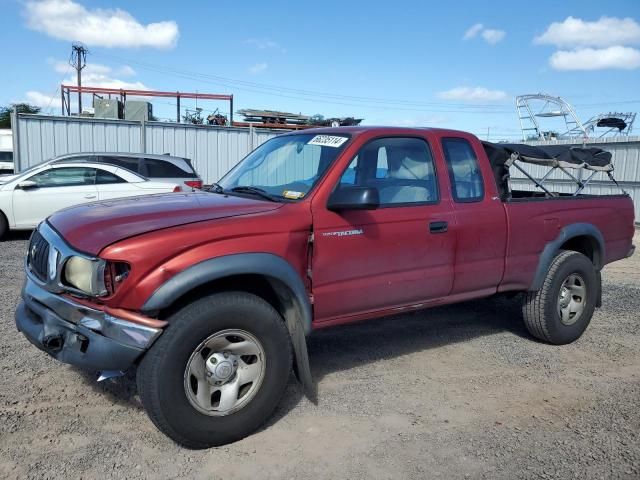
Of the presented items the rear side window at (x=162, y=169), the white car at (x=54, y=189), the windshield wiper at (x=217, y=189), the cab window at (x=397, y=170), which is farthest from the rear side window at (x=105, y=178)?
the cab window at (x=397, y=170)

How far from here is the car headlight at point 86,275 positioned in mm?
2875

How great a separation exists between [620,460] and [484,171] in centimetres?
231

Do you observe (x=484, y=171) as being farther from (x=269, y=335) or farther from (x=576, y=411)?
(x=269, y=335)

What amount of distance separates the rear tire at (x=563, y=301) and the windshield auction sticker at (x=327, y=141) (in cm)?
236

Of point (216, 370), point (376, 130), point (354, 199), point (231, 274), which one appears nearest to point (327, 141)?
point (376, 130)

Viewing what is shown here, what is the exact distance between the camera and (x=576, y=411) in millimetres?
3752

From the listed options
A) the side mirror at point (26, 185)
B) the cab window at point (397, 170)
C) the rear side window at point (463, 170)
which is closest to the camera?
the cab window at point (397, 170)

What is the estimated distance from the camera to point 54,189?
10.0 m

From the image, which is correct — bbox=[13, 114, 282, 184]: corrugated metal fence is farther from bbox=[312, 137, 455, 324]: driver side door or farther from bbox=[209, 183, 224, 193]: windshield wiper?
bbox=[312, 137, 455, 324]: driver side door

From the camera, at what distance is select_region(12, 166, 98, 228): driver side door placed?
9938 millimetres

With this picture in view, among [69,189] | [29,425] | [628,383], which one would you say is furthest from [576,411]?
[69,189]

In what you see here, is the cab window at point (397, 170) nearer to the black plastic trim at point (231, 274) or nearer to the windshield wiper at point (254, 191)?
the windshield wiper at point (254, 191)

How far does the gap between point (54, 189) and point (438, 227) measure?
8.26 meters

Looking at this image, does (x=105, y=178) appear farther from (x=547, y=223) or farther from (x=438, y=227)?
(x=547, y=223)
